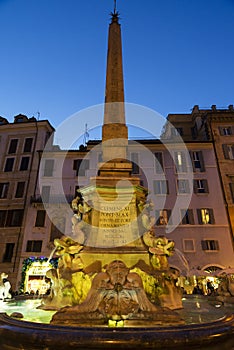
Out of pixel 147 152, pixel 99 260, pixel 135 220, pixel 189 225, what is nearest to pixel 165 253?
pixel 135 220

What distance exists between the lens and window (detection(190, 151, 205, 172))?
2075 centimetres

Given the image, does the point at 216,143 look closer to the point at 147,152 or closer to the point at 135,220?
the point at 147,152

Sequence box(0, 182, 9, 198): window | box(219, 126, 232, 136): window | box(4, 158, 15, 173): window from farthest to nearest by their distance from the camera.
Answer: box(219, 126, 232, 136): window < box(4, 158, 15, 173): window < box(0, 182, 9, 198): window

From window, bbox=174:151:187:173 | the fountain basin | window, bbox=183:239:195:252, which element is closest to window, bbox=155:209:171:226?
window, bbox=183:239:195:252

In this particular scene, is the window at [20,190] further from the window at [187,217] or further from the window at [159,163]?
the window at [187,217]

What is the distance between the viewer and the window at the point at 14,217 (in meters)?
18.9

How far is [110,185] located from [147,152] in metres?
15.7

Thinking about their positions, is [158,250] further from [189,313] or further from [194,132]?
[194,132]

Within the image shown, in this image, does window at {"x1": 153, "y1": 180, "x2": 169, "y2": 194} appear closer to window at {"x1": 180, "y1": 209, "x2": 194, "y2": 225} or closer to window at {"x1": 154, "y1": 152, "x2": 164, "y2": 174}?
window at {"x1": 154, "y1": 152, "x2": 164, "y2": 174}

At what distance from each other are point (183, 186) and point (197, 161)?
2.85 m

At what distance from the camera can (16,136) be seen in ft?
76.1

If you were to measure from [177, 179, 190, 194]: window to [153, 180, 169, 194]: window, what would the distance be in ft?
3.23

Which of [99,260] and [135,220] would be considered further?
[135,220]

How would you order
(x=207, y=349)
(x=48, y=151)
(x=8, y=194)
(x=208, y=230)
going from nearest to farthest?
(x=207, y=349)
(x=208, y=230)
(x=8, y=194)
(x=48, y=151)
